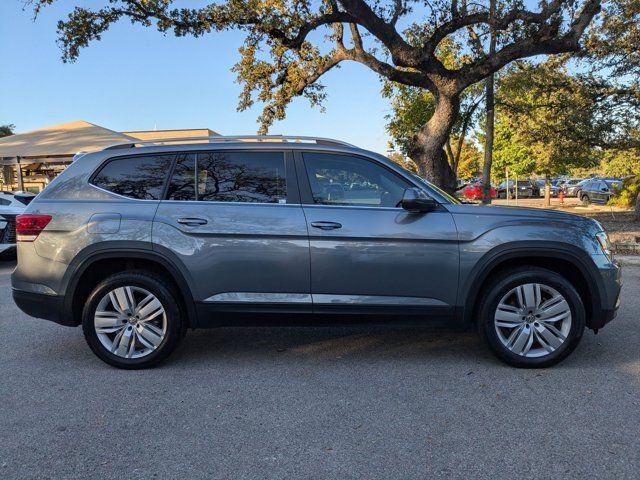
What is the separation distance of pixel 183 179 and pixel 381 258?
1.77 metres

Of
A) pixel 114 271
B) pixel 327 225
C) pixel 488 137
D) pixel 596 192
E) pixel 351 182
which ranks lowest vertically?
pixel 114 271

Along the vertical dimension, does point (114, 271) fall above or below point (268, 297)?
above

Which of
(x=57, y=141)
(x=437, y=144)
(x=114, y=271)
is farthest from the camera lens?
(x=57, y=141)

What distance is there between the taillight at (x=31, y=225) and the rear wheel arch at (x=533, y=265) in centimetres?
344

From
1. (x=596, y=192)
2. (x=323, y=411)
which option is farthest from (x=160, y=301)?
(x=596, y=192)

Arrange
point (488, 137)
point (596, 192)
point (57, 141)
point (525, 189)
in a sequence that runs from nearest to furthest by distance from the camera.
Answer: point (57, 141), point (488, 137), point (596, 192), point (525, 189)

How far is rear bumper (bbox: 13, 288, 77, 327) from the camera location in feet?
13.6

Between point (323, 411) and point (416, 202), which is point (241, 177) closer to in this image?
point (416, 202)

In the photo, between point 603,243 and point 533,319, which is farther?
point 603,243

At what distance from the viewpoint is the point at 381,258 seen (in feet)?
13.1

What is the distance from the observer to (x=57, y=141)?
1411 cm

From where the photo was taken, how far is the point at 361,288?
13.2 feet

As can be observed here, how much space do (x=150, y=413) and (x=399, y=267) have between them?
2.07 metres

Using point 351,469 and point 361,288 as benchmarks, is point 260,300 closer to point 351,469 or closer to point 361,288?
point 361,288
